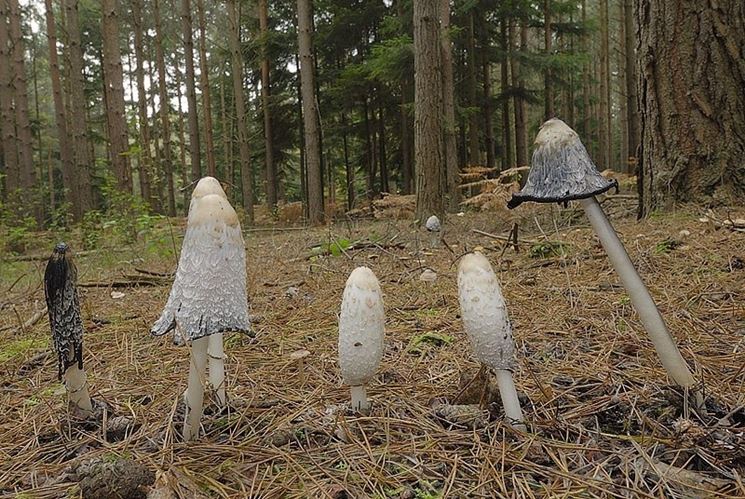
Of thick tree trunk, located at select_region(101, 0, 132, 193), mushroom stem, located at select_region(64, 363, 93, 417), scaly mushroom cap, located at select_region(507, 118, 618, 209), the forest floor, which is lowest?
the forest floor

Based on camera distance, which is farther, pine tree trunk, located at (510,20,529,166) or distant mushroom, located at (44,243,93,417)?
pine tree trunk, located at (510,20,529,166)

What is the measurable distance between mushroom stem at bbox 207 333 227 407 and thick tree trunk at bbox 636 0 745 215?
3.75m

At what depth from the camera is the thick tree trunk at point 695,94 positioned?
3.84 meters

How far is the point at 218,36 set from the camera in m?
26.1

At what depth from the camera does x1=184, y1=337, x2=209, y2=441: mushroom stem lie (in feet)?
5.25

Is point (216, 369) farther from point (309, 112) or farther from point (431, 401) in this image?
point (309, 112)

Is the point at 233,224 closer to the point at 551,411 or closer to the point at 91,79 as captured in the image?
the point at 551,411

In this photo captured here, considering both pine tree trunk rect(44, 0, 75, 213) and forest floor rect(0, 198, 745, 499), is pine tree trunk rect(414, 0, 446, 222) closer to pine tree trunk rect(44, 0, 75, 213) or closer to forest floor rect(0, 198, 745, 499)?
forest floor rect(0, 198, 745, 499)

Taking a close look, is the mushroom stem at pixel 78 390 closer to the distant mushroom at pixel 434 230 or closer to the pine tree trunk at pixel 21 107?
the distant mushroom at pixel 434 230

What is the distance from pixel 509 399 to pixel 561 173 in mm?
701

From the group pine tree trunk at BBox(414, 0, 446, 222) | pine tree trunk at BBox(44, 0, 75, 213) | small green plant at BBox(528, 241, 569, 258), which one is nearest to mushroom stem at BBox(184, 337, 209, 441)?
small green plant at BBox(528, 241, 569, 258)

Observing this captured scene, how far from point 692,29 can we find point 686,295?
2.24 m

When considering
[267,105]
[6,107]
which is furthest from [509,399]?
[267,105]

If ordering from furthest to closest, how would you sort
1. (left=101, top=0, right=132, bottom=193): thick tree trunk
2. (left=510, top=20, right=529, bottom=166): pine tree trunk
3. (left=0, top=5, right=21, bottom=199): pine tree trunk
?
(left=510, top=20, right=529, bottom=166): pine tree trunk → (left=0, top=5, right=21, bottom=199): pine tree trunk → (left=101, top=0, right=132, bottom=193): thick tree trunk
